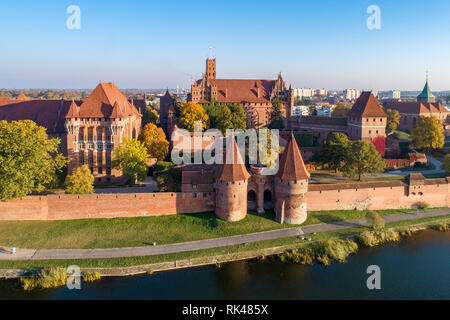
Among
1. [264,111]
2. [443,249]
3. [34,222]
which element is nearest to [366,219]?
[443,249]

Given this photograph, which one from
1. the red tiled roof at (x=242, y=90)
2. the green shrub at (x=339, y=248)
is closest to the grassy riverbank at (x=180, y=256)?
the green shrub at (x=339, y=248)

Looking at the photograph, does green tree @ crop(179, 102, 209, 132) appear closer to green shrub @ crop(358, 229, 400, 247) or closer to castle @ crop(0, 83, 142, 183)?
castle @ crop(0, 83, 142, 183)

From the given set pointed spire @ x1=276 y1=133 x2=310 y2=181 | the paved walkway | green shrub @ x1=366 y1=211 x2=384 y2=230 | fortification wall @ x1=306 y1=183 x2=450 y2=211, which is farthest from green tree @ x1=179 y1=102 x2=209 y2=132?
green shrub @ x1=366 y1=211 x2=384 y2=230

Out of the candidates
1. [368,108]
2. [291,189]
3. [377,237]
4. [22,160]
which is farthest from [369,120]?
[22,160]

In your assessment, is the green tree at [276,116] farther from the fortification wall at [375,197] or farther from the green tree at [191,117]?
the fortification wall at [375,197]
